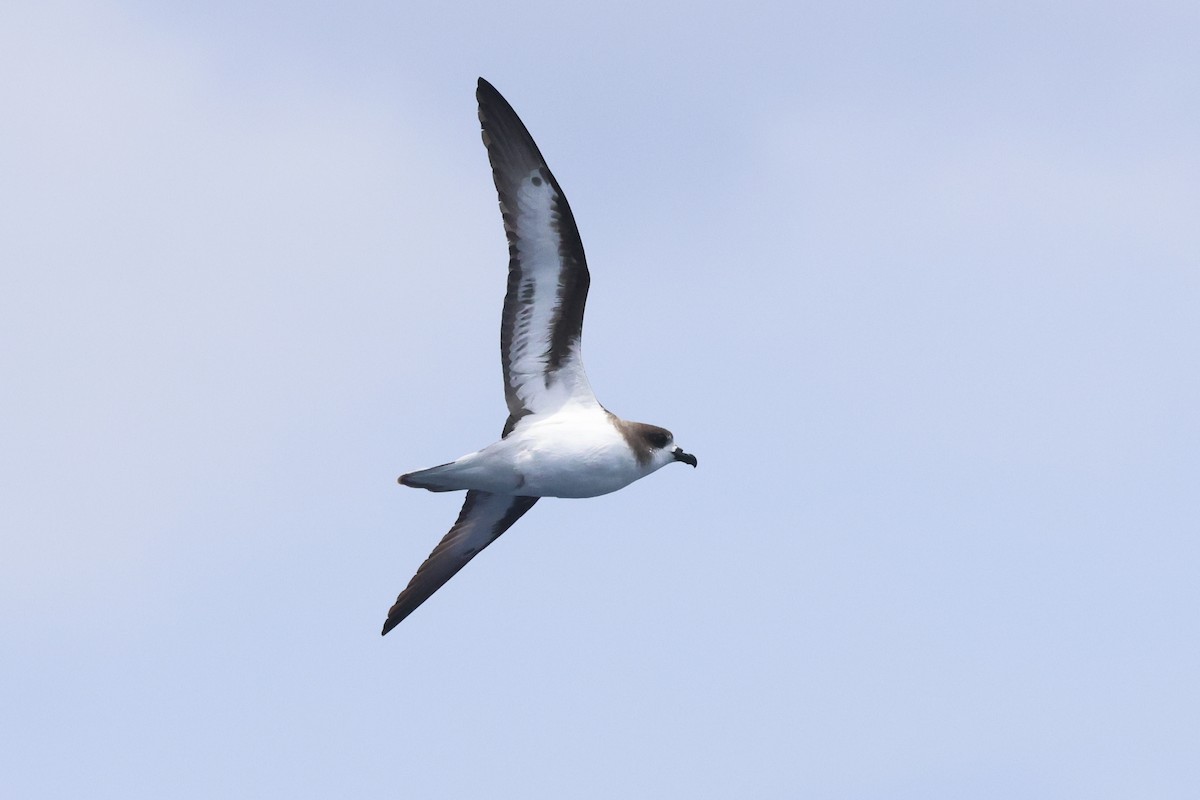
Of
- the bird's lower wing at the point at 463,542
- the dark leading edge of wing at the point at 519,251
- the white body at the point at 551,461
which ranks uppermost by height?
the dark leading edge of wing at the point at 519,251

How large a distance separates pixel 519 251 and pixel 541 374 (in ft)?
5.23

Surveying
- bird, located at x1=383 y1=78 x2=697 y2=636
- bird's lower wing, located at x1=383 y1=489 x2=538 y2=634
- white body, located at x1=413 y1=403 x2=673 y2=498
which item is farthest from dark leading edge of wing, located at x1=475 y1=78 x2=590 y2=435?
bird's lower wing, located at x1=383 y1=489 x2=538 y2=634

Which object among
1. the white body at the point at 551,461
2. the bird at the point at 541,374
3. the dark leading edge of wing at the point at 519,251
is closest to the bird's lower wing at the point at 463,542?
the bird at the point at 541,374

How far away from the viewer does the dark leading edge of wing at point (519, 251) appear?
22188 millimetres

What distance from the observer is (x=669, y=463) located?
2398 cm

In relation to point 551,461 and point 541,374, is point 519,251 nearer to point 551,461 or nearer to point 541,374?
point 541,374

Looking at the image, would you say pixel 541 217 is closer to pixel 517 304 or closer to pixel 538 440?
pixel 517 304

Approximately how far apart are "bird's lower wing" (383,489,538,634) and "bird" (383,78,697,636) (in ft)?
4.25

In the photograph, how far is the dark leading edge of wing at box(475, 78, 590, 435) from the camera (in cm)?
2219

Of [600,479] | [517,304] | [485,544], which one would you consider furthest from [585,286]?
[485,544]

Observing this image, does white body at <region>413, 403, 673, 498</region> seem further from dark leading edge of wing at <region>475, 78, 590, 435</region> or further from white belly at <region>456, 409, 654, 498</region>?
dark leading edge of wing at <region>475, 78, 590, 435</region>

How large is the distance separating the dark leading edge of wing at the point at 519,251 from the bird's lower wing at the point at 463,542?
2.03 meters

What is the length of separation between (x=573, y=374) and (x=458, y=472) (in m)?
1.81

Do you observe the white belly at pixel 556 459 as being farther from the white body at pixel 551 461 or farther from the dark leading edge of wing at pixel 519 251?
the dark leading edge of wing at pixel 519 251
